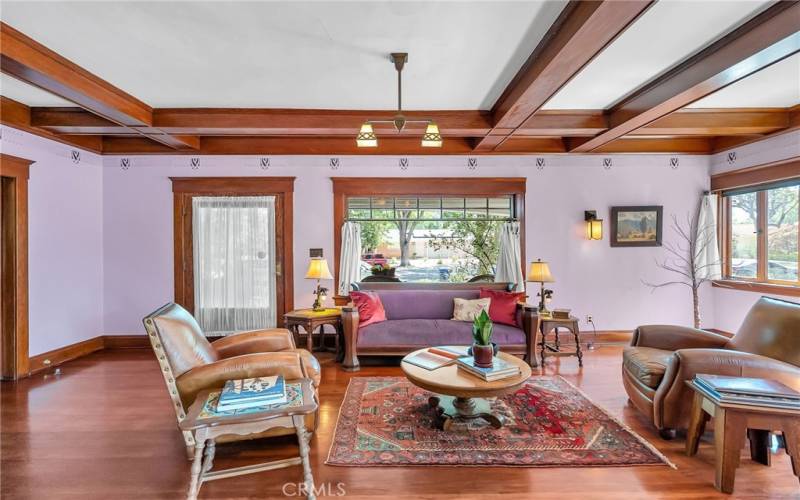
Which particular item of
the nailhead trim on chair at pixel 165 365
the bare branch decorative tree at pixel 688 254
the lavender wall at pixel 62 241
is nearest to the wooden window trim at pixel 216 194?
the lavender wall at pixel 62 241

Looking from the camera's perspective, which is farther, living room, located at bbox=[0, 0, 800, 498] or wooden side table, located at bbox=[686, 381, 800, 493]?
living room, located at bbox=[0, 0, 800, 498]

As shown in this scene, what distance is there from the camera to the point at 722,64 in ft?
8.45

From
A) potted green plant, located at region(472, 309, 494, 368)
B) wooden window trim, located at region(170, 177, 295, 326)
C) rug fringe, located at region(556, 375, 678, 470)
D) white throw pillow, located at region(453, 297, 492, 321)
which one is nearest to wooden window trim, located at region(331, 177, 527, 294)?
wooden window trim, located at region(170, 177, 295, 326)

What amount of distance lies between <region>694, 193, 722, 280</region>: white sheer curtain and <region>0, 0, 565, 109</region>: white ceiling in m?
3.54

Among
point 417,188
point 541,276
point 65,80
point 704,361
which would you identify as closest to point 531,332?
point 541,276

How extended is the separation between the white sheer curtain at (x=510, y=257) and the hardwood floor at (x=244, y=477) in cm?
199

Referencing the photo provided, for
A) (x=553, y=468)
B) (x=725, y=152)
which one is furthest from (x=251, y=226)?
(x=725, y=152)

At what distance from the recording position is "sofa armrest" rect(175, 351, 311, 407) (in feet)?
7.50

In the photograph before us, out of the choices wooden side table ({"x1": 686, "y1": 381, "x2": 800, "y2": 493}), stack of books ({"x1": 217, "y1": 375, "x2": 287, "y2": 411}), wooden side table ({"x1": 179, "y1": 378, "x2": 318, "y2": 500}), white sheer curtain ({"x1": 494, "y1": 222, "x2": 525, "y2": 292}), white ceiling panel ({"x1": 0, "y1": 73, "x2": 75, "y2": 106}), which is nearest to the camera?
wooden side table ({"x1": 179, "y1": 378, "x2": 318, "y2": 500})

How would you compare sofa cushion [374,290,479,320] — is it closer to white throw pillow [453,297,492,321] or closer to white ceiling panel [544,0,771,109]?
Answer: white throw pillow [453,297,492,321]

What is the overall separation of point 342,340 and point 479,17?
3.46 meters

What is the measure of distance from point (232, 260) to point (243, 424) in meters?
3.46

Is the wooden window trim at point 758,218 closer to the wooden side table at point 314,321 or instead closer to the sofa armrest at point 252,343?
the wooden side table at point 314,321

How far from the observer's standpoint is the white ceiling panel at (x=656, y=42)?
7.27ft
